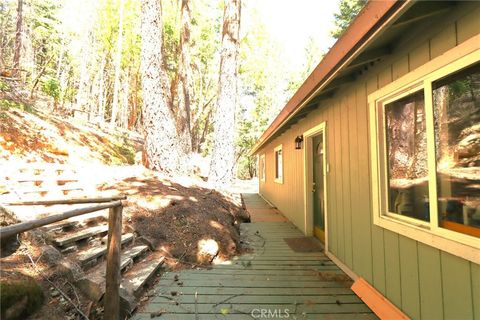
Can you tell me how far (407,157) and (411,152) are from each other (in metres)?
0.08

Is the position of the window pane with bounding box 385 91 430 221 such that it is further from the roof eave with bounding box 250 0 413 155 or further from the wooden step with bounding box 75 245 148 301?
the wooden step with bounding box 75 245 148 301

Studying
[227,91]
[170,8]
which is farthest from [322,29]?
[227,91]

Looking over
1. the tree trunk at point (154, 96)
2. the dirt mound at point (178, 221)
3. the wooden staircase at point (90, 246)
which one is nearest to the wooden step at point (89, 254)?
the wooden staircase at point (90, 246)

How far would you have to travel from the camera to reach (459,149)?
1968 millimetres

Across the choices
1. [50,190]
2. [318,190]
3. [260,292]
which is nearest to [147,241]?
[260,292]

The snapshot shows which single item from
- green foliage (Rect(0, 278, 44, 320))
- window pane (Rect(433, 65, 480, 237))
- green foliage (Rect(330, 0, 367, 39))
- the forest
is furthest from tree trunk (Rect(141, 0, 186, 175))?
green foliage (Rect(330, 0, 367, 39))

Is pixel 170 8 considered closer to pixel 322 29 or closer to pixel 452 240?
pixel 322 29

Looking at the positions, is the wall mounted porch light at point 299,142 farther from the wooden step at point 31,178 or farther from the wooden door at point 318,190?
the wooden step at point 31,178

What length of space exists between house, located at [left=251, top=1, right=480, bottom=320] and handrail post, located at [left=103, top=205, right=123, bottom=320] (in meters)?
2.41

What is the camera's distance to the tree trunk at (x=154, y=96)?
6352 mm

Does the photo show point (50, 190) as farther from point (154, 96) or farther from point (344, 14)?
point (344, 14)

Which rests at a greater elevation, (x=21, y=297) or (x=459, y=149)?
(x=459, y=149)

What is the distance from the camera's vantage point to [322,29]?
21.1 metres

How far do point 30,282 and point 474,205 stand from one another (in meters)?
3.20
